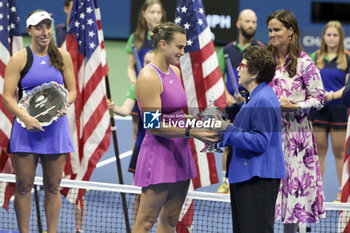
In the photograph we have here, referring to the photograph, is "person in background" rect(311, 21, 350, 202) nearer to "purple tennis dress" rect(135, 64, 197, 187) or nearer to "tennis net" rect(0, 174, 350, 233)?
"tennis net" rect(0, 174, 350, 233)

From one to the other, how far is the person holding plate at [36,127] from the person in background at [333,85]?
408 cm

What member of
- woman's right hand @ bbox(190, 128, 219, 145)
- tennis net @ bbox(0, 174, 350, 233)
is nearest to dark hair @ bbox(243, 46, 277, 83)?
woman's right hand @ bbox(190, 128, 219, 145)

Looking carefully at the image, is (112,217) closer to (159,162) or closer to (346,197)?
(346,197)

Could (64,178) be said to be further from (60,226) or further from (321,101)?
(321,101)

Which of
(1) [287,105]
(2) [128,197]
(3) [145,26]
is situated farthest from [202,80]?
(2) [128,197]

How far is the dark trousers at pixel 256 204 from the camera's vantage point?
172 inches

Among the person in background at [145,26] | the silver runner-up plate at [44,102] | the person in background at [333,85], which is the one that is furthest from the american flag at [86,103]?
the person in background at [333,85]

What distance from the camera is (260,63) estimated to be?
14.5 feet

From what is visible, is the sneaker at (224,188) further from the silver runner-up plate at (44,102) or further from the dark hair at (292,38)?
the silver runner-up plate at (44,102)

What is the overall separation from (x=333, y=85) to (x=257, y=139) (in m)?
4.71

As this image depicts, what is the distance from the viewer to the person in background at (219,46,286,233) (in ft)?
14.1

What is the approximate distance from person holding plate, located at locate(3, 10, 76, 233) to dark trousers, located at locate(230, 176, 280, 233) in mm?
1904

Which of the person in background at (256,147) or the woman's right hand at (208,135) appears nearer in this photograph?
the person in background at (256,147)

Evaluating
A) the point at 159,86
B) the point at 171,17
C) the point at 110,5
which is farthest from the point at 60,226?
the point at 110,5
